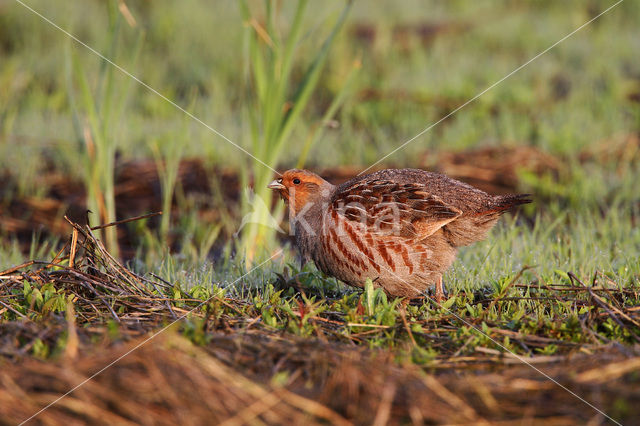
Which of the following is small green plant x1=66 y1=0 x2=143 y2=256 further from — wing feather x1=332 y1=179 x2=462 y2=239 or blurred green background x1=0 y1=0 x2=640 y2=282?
wing feather x1=332 y1=179 x2=462 y2=239

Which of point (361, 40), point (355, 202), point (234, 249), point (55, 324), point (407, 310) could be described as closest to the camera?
point (55, 324)

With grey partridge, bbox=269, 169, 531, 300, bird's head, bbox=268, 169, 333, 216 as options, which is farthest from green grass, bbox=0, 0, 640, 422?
bird's head, bbox=268, 169, 333, 216

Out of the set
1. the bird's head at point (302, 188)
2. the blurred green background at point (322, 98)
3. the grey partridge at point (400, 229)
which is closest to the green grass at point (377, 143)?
the blurred green background at point (322, 98)

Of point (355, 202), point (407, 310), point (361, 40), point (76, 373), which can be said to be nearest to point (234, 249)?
point (355, 202)

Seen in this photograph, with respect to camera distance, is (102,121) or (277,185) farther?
(102,121)

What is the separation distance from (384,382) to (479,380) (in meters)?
0.37

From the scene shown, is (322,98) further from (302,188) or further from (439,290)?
(439,290)

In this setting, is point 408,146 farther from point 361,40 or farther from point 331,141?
point 361,40

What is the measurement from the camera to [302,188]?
429 cm

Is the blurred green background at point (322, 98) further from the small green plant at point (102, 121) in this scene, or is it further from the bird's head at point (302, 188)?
the bird's head at point (302, 188)

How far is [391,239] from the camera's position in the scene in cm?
374

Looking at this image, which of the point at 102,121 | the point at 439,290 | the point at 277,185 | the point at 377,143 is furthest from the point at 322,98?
the point at 439,290

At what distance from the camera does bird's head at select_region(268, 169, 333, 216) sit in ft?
14.0

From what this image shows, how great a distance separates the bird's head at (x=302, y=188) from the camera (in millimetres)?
4273
